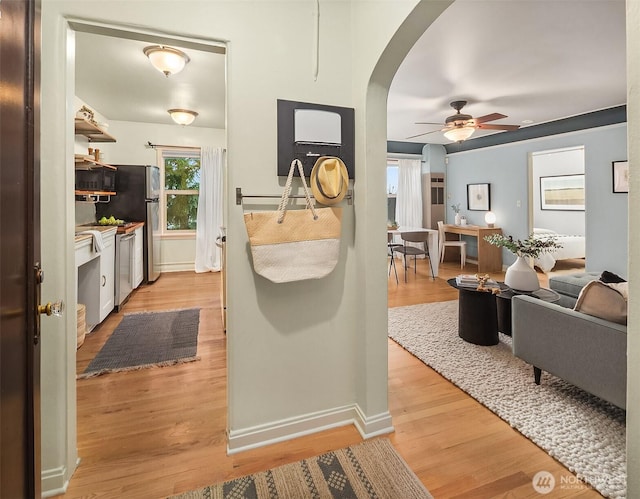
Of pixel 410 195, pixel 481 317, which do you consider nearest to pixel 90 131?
pixel 481 317

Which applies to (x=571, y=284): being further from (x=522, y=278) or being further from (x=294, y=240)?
(x=294, y=240)

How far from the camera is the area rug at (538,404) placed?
1.57m

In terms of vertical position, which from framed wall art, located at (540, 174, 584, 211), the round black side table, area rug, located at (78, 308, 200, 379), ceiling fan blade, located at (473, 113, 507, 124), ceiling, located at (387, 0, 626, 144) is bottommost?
area rug, located at (78, 308, 200, 379)

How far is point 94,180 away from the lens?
394 cm

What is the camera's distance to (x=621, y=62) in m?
3.19

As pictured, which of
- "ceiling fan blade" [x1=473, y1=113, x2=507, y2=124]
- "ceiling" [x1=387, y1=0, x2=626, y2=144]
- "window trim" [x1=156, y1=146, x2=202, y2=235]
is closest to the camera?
"ceiling" [x1=387, y1=0, x2=626, y2=144]

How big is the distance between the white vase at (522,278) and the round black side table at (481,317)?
0.27 m

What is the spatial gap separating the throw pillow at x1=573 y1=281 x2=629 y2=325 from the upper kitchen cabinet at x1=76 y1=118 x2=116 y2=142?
171 inches

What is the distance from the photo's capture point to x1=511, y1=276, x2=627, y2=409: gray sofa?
1.67 m

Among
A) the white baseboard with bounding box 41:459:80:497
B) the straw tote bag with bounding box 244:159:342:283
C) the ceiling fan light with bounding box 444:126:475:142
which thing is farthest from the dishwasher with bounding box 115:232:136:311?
the ceiling fan light with bounding box 444:126:475:142

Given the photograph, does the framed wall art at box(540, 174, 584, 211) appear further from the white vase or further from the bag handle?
the bag handle

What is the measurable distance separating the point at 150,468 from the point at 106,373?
46.1 inches

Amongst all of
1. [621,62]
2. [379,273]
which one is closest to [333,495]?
[379,273]

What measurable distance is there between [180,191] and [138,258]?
5.78 feet
